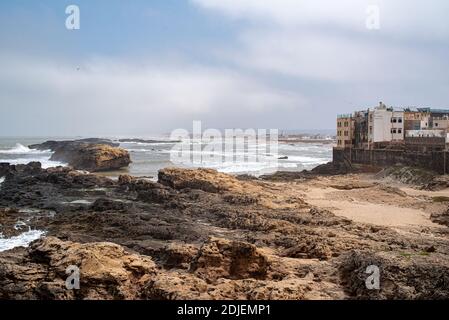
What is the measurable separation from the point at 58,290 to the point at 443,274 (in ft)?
28.0

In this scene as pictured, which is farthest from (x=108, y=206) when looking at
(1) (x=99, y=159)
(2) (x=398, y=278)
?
(1) (x=99, y=159)

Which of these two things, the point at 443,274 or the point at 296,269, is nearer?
the point at 443,274

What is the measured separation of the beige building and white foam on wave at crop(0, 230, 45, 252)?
133 feet

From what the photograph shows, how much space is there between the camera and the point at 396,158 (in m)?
43.4

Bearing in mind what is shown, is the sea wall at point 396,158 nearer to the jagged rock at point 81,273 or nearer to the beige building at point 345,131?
the beige building at point 345,131

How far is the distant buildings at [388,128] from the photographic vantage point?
46375 millimetres

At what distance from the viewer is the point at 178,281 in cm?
968

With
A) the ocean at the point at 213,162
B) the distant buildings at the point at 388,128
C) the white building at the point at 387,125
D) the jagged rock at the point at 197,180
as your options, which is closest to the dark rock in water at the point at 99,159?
the ocean at the point at 213,162

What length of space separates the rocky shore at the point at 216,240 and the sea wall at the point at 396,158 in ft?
18.0

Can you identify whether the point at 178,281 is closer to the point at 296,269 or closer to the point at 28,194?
the point at 296,269

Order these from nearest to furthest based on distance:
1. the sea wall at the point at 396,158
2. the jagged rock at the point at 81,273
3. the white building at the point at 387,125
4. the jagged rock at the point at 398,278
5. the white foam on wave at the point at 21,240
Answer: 1. the jagged rock at the point at 81,273
2. the jagged rock at the point at 398,278
3. the white foam on wave at the point at 21,240
4. the sea wall at the point at 396,158
5. the white building at the point at 387,125

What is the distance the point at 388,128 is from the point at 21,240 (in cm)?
4187

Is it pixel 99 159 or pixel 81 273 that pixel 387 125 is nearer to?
pixel 99 159
